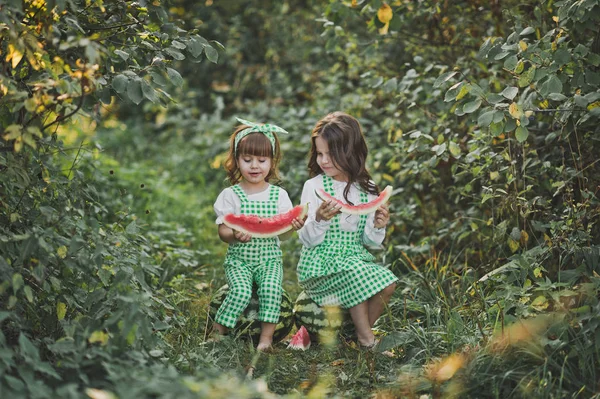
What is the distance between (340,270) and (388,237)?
1594 millimetres

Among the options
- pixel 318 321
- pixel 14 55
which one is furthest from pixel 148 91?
pixel 318 321

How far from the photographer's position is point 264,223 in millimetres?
4520

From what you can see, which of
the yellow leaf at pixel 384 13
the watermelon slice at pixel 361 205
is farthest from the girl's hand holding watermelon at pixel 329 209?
the yellow leaf at pixel 384 13

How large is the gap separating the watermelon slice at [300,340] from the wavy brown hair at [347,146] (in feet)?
2.93

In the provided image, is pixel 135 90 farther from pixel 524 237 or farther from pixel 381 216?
pixel 524 237

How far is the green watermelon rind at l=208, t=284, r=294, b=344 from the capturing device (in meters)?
4.57

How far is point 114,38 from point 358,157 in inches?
65.4

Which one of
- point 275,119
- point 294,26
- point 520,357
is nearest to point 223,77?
point 294,26

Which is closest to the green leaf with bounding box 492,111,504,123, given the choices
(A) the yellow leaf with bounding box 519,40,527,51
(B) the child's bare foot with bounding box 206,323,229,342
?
(A) the yellow leaf with bounding box 519,40,527,51

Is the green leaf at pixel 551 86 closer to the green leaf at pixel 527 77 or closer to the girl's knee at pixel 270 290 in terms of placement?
the green leaf at pixel 527 77

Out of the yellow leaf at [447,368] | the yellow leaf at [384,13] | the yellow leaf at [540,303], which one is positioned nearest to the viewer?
the yellow leaf at [447,368]

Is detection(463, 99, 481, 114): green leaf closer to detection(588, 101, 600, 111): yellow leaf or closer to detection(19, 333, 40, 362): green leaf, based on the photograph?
detection(588, 101, 600, 111): yellow leaf

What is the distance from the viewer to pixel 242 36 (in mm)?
11336

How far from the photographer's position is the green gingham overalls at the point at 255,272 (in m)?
4.47
